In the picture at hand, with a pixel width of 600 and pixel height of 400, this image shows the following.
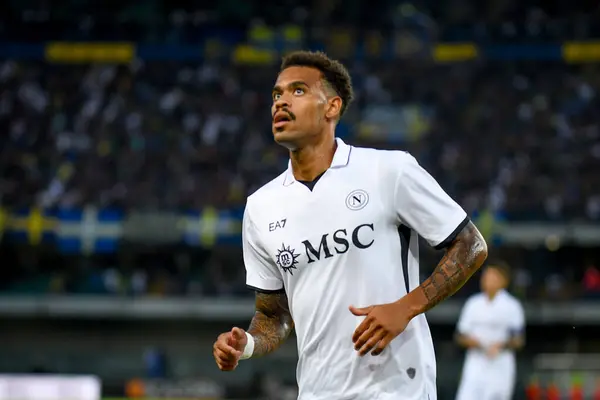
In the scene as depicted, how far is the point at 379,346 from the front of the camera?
11.7 ft

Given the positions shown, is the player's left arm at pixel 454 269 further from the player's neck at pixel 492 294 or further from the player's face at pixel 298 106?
the player's neck at pixel 492 294

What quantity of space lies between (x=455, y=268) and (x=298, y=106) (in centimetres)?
95

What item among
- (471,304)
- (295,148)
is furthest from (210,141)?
(295,148)

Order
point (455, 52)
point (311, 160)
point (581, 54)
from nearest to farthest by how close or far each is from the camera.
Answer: point (311, 160)
point (581, 54)
point (455, 52)

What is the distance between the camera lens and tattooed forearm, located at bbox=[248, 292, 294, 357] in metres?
4.17

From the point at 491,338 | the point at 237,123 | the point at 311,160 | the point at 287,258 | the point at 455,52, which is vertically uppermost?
the point at 455,52

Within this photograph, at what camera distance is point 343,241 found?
377 cm

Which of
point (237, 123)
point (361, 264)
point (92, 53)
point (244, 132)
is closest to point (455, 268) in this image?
point (361, 264)

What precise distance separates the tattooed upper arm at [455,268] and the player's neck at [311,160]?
2.19 feet

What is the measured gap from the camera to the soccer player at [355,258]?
12.1ft

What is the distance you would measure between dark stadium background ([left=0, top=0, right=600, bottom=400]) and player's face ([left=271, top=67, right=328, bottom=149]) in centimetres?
1197

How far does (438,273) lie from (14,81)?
20.5 meters

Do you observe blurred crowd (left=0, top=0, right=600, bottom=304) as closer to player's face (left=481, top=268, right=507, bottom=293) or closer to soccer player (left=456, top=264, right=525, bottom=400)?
soccer player (left=456, top=264, right=525, bottom=400)

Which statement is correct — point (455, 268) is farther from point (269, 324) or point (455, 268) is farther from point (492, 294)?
point (492, 294)
